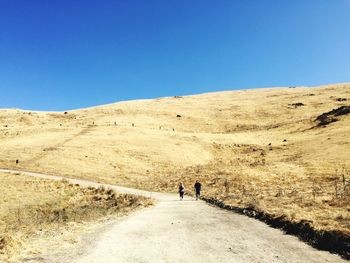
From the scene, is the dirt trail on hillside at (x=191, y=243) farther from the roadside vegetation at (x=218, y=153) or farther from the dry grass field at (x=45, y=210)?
the roadside vegetation at (x=218, y=153)

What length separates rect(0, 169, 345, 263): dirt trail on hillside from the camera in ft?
49.9

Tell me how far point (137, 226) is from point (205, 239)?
469cm

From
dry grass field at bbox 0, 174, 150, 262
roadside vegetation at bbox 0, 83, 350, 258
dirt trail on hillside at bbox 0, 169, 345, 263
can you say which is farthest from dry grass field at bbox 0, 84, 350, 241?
dry grass field at bbox 0, 174, 150, 262

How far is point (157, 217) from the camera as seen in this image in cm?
2552

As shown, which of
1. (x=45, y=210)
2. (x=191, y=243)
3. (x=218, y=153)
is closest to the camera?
(x=191, y=243)

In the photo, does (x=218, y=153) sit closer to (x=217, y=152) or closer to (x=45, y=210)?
(x=217, y=152)

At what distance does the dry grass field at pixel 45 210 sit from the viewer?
16.9m

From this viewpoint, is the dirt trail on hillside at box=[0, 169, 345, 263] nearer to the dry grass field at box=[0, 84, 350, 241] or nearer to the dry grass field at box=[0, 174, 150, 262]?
the dry grass field at box=[0, 174, 150, 262]

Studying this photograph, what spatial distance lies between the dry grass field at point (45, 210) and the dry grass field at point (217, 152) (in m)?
9.36

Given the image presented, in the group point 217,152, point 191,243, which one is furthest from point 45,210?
point 217,152

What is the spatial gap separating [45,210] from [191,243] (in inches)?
620

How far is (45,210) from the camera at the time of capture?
29.8 metres

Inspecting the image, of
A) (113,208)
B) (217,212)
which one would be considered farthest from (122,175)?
(217,212)

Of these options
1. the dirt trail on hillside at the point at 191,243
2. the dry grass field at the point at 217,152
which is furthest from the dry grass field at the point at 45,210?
the dry grass field at the point at 217,152
